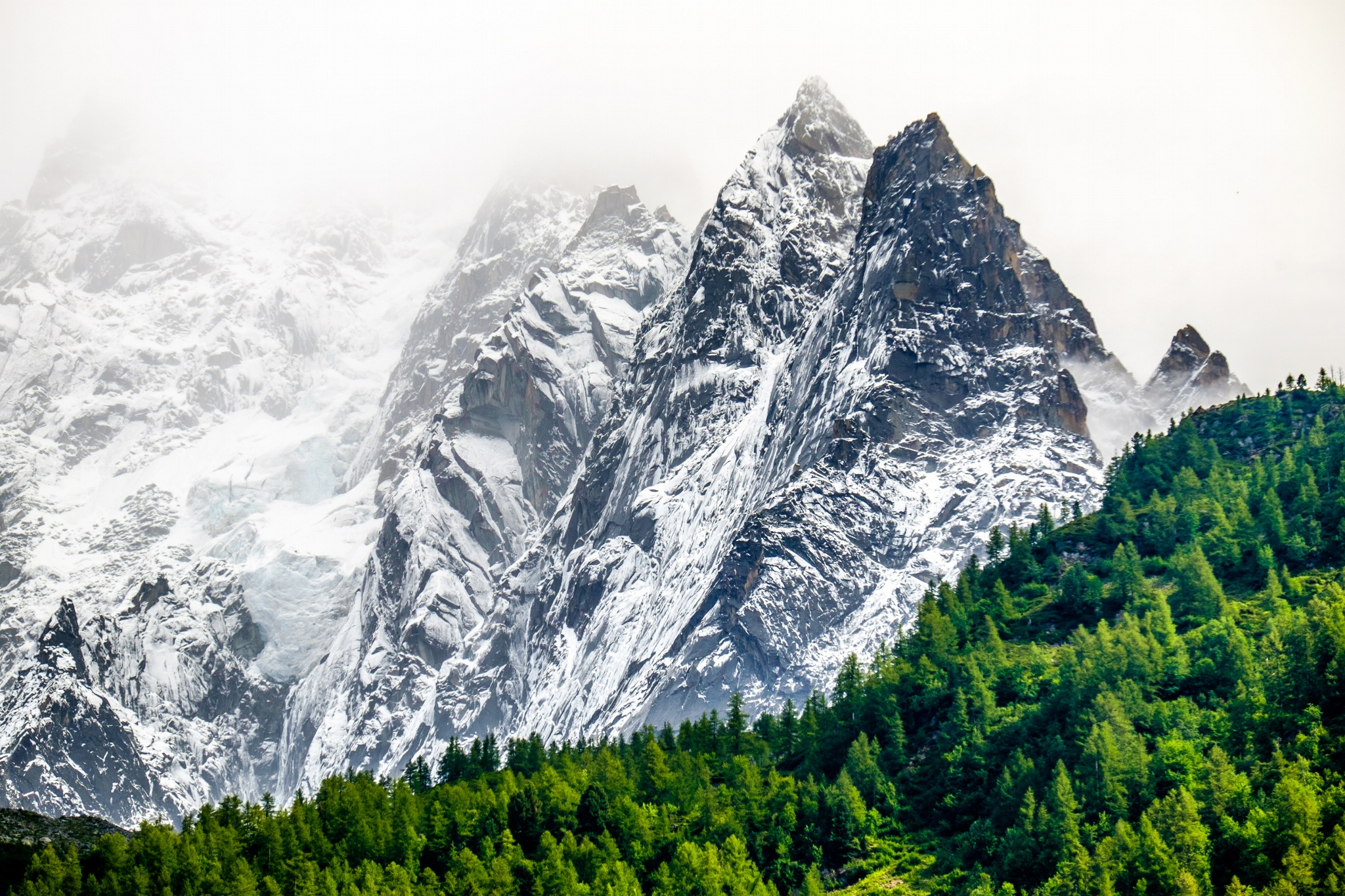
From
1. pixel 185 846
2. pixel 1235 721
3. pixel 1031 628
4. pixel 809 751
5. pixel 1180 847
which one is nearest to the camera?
pixel 1180 847

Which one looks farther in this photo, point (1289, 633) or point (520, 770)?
point (520, 770)

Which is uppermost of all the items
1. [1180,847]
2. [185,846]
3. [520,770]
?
[1180,847]

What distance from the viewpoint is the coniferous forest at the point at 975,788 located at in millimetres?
135750

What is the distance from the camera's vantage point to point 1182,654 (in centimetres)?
16600

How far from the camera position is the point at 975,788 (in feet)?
540

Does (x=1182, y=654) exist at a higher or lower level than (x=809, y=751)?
higher

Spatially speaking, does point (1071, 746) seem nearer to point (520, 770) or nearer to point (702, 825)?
point (702, 825)

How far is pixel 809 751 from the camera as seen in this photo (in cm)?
18275

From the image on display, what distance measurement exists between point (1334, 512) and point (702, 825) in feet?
265

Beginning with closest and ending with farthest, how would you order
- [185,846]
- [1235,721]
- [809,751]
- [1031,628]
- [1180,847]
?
1. [1180,847]
2. [1235,721]
3. [185,846]
4. [809,751]
5. [1031,628]

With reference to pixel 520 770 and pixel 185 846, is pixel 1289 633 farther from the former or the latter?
pixel 185 846

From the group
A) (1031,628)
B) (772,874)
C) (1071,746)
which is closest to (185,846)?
(772,874)

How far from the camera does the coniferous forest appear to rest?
136m

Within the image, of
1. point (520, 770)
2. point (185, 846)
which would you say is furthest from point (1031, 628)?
point (185, 846)
